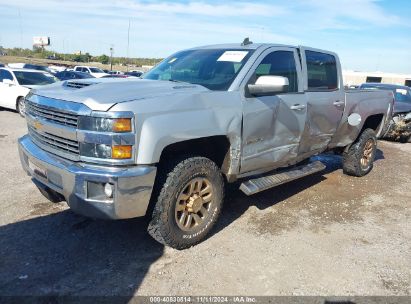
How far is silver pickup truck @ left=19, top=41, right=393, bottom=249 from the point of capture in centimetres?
307

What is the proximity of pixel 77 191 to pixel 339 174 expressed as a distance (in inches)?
205

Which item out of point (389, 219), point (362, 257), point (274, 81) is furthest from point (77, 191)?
point (389, 219)

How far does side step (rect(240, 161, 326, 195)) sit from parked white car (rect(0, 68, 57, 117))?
9756 mm

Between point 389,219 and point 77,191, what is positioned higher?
point 77,191

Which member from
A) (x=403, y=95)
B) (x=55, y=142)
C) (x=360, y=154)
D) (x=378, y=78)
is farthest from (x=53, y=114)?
(x=378, y=78)

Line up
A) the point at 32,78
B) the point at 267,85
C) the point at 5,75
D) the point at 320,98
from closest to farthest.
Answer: the point at 267,85 → the point at 320,98 → the point at 5,75 → the point at 32,78

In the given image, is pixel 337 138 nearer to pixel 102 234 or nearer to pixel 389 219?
pixel 389 219

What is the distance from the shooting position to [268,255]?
3.71 m

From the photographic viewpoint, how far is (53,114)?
11.1ft

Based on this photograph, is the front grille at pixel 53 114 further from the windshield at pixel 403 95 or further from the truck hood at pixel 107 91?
the windshield at pixel 403 95

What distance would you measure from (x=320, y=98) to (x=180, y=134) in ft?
8.39

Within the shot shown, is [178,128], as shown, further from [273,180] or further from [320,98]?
[320,98]

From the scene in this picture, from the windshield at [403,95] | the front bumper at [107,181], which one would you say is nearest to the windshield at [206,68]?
the front bumper at [107,181]

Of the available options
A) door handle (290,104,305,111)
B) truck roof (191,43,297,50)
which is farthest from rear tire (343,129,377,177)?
truck roof (191,43,297,50)
